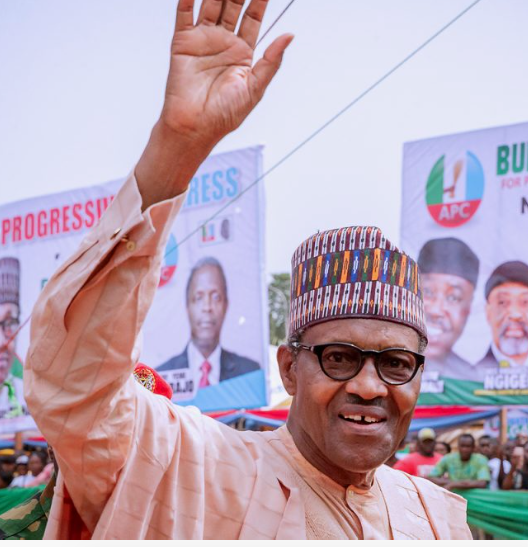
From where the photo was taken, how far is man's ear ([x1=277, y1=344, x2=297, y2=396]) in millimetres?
2914

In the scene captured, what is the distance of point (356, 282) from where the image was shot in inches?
111

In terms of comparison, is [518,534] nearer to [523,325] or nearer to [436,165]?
[523,325]

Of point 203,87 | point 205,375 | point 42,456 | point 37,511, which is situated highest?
point 203,87

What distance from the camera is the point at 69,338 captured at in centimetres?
203

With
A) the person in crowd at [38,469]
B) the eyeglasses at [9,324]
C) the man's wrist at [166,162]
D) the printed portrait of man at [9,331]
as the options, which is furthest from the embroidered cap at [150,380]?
the eyeglasses at [9,324]

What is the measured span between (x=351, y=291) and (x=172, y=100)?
0.98m

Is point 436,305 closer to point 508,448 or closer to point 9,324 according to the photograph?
point 508,448

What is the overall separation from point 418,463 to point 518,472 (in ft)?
3.10

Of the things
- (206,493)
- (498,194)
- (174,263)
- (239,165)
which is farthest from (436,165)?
(206,493)

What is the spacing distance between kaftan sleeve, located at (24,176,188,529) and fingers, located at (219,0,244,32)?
441mm

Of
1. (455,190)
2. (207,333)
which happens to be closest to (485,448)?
(455,190)

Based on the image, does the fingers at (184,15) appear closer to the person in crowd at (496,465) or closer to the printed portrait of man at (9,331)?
the person in crowd at (496,465)

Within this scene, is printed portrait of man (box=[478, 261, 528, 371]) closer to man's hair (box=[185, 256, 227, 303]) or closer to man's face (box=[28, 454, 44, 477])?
man's hair (box=[185, 256, 227, 303])

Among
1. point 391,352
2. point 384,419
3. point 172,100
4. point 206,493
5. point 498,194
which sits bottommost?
point 206,493
